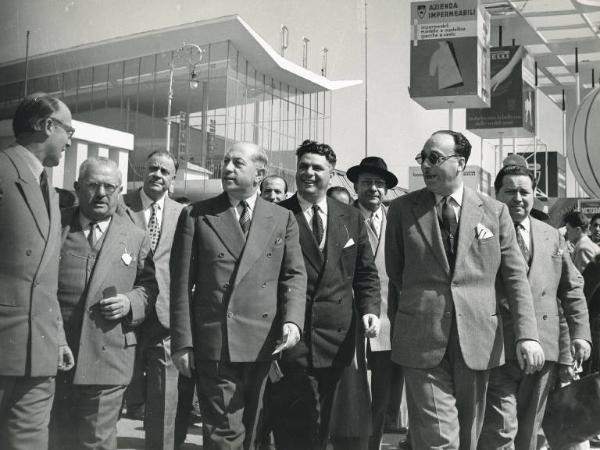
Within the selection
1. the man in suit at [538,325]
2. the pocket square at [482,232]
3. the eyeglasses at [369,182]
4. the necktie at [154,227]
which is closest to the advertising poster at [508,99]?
the eyeglasses at [369,182]

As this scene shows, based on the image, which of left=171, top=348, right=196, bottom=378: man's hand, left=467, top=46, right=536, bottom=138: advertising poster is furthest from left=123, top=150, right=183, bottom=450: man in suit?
left=467, top=46, right=536, bottom=138: advertising poster

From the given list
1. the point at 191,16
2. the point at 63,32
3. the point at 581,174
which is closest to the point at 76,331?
the point at 63,32

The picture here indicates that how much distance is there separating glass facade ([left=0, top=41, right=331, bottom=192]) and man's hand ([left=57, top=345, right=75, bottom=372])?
118 centimetres

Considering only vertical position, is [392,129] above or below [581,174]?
above

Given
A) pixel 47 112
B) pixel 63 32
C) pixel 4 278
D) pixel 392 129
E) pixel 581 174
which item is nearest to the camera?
pixel 4 278

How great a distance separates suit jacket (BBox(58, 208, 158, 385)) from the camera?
169 inches

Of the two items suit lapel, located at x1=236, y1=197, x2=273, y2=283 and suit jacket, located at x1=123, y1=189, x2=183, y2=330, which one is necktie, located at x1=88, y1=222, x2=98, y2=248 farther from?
suit jacket, located at x1=123, y1=189, x2=183, y2=330

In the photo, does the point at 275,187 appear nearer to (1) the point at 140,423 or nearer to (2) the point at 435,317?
(1) the point at 140,423

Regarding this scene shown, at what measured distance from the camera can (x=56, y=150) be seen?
12.4 feet

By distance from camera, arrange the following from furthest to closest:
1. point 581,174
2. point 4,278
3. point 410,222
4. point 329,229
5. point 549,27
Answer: point 549,27
point 581,174
point 329,229
point 410,222
point 4,278

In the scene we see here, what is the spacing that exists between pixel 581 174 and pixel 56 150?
7755mm

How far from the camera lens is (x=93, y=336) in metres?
4.35

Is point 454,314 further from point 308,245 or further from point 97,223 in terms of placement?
point 97,223

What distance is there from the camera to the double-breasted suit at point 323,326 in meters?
4.71
